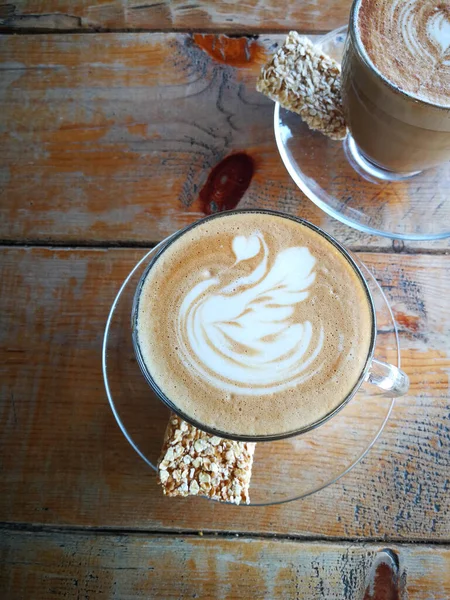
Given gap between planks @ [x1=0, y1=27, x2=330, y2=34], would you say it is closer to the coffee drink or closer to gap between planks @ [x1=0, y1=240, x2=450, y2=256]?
the coffee drink

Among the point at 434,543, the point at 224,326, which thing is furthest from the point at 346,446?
the point at 224,326

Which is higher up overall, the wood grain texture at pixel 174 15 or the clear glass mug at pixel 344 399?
the wood grain texture at pixel 174 15

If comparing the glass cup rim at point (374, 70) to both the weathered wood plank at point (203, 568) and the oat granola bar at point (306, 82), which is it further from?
the weathered wood plank at point (203, 568)

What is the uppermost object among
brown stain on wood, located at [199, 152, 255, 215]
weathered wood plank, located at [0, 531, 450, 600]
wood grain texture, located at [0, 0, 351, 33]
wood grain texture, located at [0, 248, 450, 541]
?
wood grain texture, located at [0, 0, 351, 33]

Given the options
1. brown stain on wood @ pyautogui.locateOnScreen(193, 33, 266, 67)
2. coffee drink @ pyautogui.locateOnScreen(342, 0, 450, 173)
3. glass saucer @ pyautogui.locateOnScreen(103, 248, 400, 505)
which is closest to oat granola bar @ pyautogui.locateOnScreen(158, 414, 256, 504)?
glass saucer @ pyautogui.locateOnScreen(103, 248, 400, 505)

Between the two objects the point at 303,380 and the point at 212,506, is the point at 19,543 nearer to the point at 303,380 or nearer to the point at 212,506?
the point at 212,506

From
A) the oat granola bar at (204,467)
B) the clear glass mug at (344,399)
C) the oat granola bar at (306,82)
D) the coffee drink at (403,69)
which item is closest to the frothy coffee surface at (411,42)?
the coffee drink at (403,69)

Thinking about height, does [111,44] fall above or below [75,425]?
above
